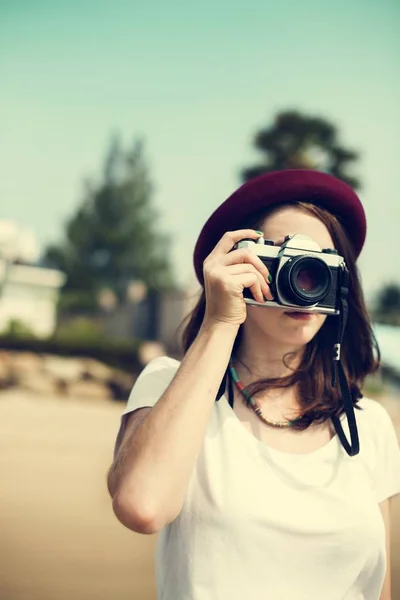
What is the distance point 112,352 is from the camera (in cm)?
1305

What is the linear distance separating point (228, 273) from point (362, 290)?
510mm

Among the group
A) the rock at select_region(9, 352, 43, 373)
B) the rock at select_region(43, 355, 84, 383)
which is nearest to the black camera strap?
the rock at select_region(43, 355, 84, 383)

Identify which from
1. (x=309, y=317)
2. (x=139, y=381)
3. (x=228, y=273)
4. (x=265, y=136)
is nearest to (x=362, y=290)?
(x=309, y=317)

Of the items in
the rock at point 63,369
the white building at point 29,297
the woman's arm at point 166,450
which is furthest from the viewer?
the white building at point 29,297

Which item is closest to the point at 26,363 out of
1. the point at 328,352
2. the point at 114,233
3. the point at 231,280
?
the point at 328,352

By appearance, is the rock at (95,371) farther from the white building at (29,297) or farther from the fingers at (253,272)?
the fingers at (253,272)

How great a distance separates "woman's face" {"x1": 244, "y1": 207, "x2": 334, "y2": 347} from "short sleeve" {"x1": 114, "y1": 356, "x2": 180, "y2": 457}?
231mm

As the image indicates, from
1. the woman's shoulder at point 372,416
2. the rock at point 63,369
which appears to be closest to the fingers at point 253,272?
the woman's shoulder at point 372,416

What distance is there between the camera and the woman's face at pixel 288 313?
131 centimetres

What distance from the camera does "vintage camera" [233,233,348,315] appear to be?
4.20 feet

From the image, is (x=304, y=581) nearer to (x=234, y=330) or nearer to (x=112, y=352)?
(x=234, y=330)

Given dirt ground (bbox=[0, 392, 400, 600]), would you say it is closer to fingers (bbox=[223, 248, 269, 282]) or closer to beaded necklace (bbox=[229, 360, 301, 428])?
beaded necklace (bbox=[229, 360, 301, 428])

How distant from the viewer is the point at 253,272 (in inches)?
49.4

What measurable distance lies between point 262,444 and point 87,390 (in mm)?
10827
